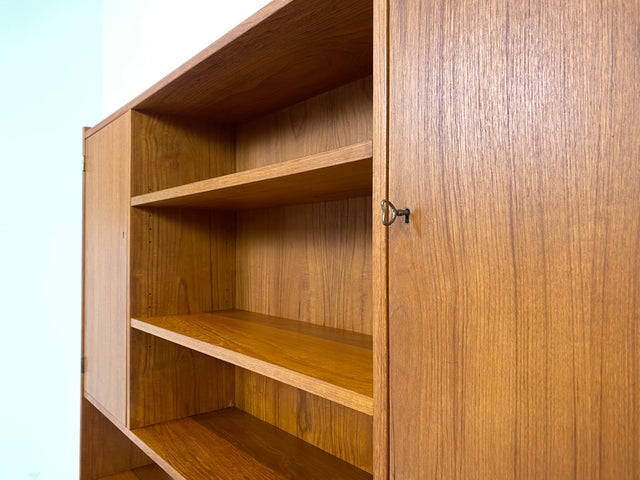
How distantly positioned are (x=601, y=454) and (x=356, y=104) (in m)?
0.87

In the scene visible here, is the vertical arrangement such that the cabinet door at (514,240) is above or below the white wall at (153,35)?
below

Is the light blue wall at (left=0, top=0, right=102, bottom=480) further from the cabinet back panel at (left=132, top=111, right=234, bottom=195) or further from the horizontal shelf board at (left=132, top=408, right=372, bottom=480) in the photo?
the horizontal shelf board at (left=132, top=408, right=372, bottom=480)

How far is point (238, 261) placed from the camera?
154 cm

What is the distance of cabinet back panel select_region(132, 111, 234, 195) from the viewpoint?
137 centimetres

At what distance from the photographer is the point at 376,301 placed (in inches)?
23.9

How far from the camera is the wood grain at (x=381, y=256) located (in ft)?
1.95

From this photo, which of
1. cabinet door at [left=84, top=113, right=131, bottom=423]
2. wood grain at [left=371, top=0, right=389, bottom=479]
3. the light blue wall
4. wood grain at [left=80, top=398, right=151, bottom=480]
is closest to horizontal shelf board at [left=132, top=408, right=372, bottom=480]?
cabinet door at [left=84, top=113, right=131, bottom=423]

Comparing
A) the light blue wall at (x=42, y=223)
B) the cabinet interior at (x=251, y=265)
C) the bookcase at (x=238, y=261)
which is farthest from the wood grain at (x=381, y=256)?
the light blue wall at (x=42, y=223)

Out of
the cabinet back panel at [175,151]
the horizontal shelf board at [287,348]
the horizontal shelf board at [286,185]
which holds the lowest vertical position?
the horizontal shelf board at [287,348]

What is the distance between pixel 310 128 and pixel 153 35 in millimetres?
712

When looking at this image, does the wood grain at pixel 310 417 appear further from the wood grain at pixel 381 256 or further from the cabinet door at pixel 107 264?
the wood grain at pixel 381 256

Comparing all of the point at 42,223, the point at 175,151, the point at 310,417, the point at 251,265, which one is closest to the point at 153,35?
the point at 175,151

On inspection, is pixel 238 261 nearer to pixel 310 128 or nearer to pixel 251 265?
pixel 251 265

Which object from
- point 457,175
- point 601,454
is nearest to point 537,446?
point 601,454
